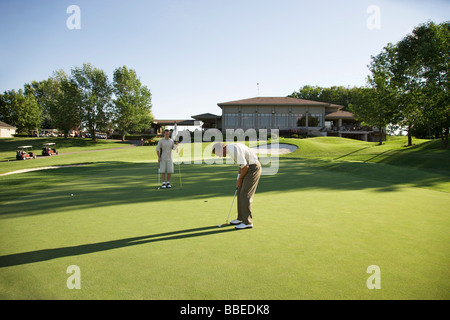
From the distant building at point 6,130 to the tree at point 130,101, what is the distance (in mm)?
35916

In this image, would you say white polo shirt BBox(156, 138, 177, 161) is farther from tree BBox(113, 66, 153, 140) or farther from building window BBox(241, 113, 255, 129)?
tree BBox(113, 66, 153, 140)

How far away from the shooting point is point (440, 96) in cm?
2538

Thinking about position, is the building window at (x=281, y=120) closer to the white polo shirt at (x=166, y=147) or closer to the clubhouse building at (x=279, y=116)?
the clubhouse building at (x=279, y=116)

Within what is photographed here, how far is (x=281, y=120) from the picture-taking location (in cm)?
5875

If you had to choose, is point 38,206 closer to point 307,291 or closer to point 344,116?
point 307,291

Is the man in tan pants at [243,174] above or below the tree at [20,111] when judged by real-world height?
below

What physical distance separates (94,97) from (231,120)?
31.7 m

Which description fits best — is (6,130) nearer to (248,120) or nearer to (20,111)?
(20,111)

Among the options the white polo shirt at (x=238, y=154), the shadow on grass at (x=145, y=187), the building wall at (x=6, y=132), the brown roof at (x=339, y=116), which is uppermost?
the brown roof at (x=339, y=116)

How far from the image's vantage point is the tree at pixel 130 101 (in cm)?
6206

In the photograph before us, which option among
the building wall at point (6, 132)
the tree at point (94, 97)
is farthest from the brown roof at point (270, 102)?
the building wall at point (6, 132)

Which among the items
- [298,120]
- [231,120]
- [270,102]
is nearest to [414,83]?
[298,120]
